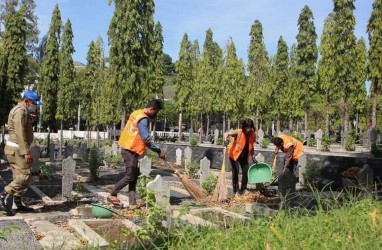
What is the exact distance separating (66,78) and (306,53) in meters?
20.3

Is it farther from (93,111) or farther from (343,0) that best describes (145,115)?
(93,111)

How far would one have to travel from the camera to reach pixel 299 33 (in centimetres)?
3806

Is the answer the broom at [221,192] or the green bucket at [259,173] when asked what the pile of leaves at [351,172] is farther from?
the broom at [221,192]

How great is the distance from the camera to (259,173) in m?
9.05

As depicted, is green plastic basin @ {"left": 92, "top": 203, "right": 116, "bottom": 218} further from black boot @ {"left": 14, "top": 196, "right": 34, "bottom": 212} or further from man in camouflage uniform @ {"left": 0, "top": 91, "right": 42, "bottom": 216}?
black boot @ {"left": 14, "top": 196, "right": 34, "bottom": 212}

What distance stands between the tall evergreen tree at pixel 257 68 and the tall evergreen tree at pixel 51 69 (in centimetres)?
1812

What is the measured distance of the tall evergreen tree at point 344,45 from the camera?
32.4m

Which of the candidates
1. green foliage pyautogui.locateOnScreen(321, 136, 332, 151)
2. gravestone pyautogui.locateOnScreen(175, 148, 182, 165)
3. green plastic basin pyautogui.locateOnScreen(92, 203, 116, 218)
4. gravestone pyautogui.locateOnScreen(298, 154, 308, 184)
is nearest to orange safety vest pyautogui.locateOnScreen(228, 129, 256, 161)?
gravestone pyautogui.locateOnScreen(298, 154, 308, 184)

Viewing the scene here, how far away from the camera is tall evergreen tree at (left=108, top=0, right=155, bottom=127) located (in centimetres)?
1989

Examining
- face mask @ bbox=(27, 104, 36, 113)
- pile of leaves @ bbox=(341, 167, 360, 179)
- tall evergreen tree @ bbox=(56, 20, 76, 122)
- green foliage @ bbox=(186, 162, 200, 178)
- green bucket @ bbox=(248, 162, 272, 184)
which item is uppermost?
tall evergreen tree @ bbox=(56, 20, 76, 122)

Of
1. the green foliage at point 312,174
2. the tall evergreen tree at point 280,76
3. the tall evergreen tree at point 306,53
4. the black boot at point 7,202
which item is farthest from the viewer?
the tall evergreen tree at point 280,76

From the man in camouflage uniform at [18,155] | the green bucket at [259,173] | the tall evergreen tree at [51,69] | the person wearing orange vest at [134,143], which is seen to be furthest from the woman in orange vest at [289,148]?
the tall evergreen tree at [51,69]

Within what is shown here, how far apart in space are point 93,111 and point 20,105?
3645 cm

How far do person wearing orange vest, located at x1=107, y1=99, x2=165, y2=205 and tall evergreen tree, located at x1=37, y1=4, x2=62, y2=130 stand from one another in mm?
23837
